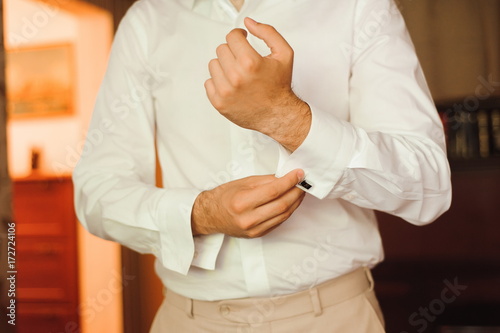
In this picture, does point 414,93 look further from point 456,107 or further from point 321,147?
point 456,107

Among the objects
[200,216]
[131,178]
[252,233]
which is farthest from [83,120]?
[252,233]

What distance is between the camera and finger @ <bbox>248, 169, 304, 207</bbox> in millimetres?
770

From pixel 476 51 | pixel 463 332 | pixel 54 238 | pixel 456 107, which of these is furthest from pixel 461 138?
pixel 54 238

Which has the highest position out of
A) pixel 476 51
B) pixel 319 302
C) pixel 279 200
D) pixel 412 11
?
pixel 412 11

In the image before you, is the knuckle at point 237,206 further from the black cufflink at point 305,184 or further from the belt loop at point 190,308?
the belt loop at point 190,308

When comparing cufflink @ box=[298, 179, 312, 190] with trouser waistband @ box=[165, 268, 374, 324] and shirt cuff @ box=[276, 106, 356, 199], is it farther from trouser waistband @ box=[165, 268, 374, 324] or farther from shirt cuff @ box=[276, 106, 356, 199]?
trouser waistband @ box=[165, 268, 374, 324]

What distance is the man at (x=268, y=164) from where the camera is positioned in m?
0.79

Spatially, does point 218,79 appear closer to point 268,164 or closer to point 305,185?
point 305,185

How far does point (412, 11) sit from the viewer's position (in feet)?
12.6

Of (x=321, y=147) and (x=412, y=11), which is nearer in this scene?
(x=321, y=147)

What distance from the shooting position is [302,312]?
3.22 feet

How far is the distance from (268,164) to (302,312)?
278mm

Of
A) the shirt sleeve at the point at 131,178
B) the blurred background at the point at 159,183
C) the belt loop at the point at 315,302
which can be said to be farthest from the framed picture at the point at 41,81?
the belt loop at the point at 315,302

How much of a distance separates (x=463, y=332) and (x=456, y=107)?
1.46 meters
